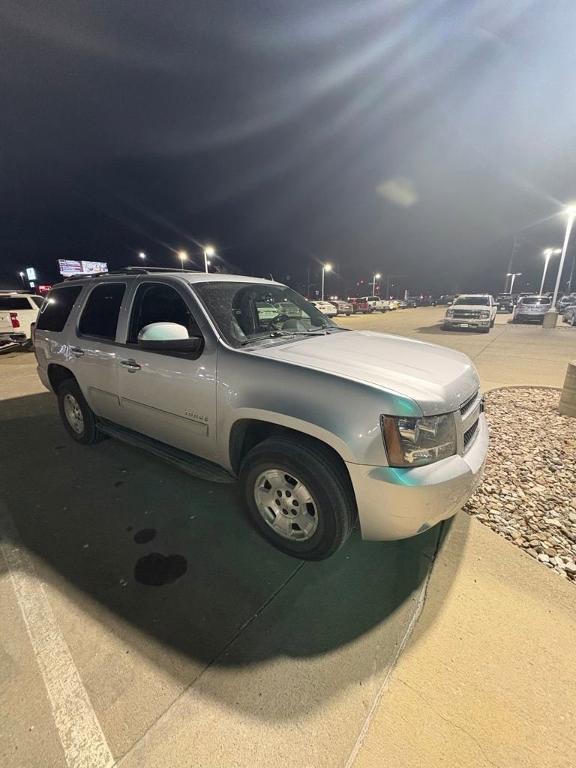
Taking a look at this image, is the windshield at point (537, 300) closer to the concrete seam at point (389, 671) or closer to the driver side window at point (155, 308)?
the concrete seam at point (389, 671)

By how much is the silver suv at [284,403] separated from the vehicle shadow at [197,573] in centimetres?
28

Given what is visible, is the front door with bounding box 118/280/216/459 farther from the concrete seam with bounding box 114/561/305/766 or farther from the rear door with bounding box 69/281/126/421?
the concrete seam with bounding box 114/561/305/766

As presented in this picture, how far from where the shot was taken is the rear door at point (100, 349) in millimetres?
3273

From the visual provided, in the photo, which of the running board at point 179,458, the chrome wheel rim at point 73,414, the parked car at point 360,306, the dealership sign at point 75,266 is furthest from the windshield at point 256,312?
the dealership sign at point 75,266

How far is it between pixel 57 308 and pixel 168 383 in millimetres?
2547

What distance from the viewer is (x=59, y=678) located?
5.28 feet

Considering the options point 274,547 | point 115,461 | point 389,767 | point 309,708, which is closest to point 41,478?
point 115,461

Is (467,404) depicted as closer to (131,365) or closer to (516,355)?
(131,365)

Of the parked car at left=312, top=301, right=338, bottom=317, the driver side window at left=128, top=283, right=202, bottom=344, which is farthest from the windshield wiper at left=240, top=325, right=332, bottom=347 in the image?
the parked car at left=312, top=301, right=338, bottom=317

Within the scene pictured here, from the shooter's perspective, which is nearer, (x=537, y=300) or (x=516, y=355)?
(x=516, y=355)

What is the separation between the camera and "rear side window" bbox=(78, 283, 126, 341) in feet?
10.8

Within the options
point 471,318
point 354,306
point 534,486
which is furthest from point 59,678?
point 354,306

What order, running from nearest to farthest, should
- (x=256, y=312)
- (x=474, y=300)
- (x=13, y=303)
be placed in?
1. (x=256, y=312)
2. (x=13, y=303)
3. (x=474, y=300)

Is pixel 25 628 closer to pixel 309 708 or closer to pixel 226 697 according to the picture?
pixel 226 697
